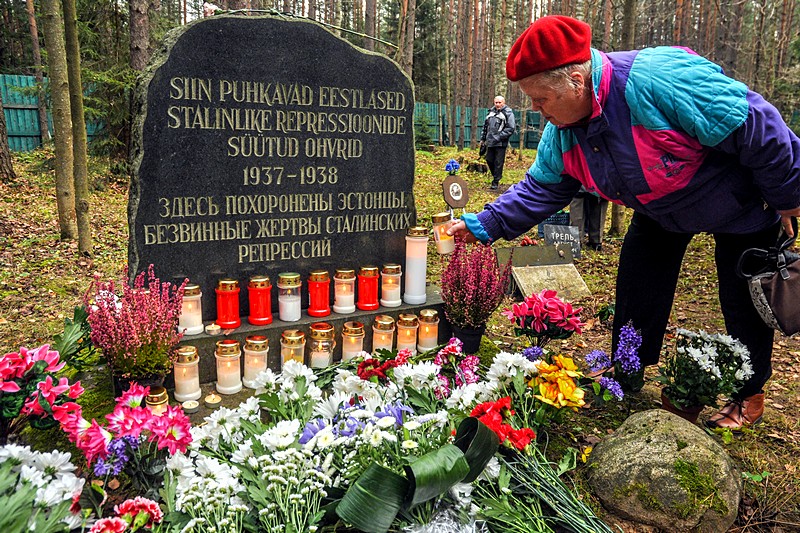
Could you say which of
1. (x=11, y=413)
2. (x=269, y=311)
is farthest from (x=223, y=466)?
(x=269, y=311)

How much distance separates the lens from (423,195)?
11.2 m

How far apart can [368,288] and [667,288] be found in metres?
1.67

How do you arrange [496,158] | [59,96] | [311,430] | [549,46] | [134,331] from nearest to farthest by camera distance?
[311,430], [549,46], [134,331], [59,96], [496,158]

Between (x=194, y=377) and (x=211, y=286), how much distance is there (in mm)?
542

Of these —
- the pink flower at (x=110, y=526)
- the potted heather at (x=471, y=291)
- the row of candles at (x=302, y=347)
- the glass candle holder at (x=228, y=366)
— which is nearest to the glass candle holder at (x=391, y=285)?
the row of candles at (x=302, y=347)

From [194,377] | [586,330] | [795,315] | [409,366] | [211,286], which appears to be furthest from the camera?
[586,330]

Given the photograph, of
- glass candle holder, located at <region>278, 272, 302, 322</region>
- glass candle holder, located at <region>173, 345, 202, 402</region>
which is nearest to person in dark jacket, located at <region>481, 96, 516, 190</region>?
glass candle holder, located at <region>278, 272, 302, 322</region>

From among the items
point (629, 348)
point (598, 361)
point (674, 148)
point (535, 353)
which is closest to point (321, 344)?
point (535, 353)

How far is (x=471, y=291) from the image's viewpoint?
3383mm

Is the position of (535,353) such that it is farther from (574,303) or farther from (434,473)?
(574,303)

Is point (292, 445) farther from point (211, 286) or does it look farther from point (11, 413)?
point (211, 286)

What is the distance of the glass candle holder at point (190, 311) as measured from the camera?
3.01m

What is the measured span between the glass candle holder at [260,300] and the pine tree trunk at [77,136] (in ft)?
13.1

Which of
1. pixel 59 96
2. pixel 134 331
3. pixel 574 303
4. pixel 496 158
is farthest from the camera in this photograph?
pixel 496 158
